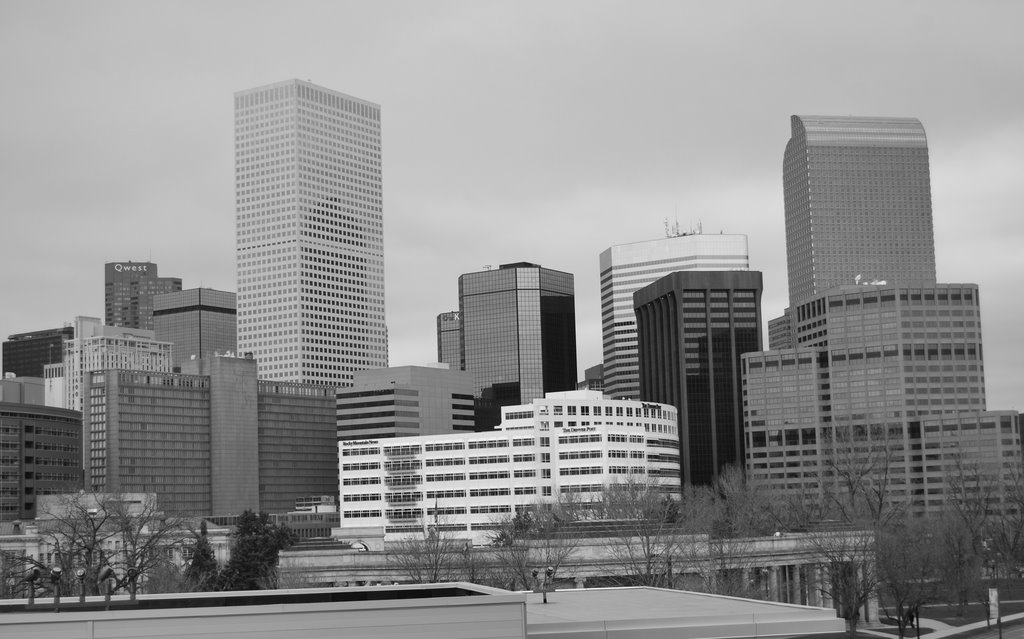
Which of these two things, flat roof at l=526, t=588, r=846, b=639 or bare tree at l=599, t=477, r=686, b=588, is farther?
bare tree at l=599, t=477, r=686, b=588

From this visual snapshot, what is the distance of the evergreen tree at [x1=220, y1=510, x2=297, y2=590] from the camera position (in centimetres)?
15575

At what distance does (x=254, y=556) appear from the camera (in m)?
161

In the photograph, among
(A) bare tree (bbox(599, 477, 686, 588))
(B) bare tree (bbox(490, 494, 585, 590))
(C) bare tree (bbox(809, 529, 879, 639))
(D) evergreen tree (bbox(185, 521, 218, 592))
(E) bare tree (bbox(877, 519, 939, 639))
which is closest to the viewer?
(C) bare tree (bbox(809, 529, 879, 639))

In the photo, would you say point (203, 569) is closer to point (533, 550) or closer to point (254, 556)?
point (254, 556)

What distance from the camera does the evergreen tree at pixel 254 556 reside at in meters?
156

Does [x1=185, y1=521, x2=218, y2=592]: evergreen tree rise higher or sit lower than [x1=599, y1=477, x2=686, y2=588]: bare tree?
lower

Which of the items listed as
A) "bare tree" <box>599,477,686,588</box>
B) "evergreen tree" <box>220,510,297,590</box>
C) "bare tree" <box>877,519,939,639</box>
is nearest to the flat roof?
"bare tree" <box>877,519,939,639</box>

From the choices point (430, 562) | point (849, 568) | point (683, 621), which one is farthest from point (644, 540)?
point (683, 621)

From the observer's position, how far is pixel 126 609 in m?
43.0

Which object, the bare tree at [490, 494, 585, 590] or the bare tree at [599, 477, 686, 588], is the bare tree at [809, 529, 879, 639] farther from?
the bare tree at [490, 494, 585, 590]

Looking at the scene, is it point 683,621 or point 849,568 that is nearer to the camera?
point 683,621

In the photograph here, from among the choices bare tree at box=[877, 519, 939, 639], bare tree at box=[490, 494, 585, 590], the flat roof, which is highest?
the flat roof

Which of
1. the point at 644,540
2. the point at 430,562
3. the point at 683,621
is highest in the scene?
the point at 683,621

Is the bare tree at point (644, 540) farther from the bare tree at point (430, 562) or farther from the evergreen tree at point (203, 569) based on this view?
the evergreen tree at point (203, 569)
